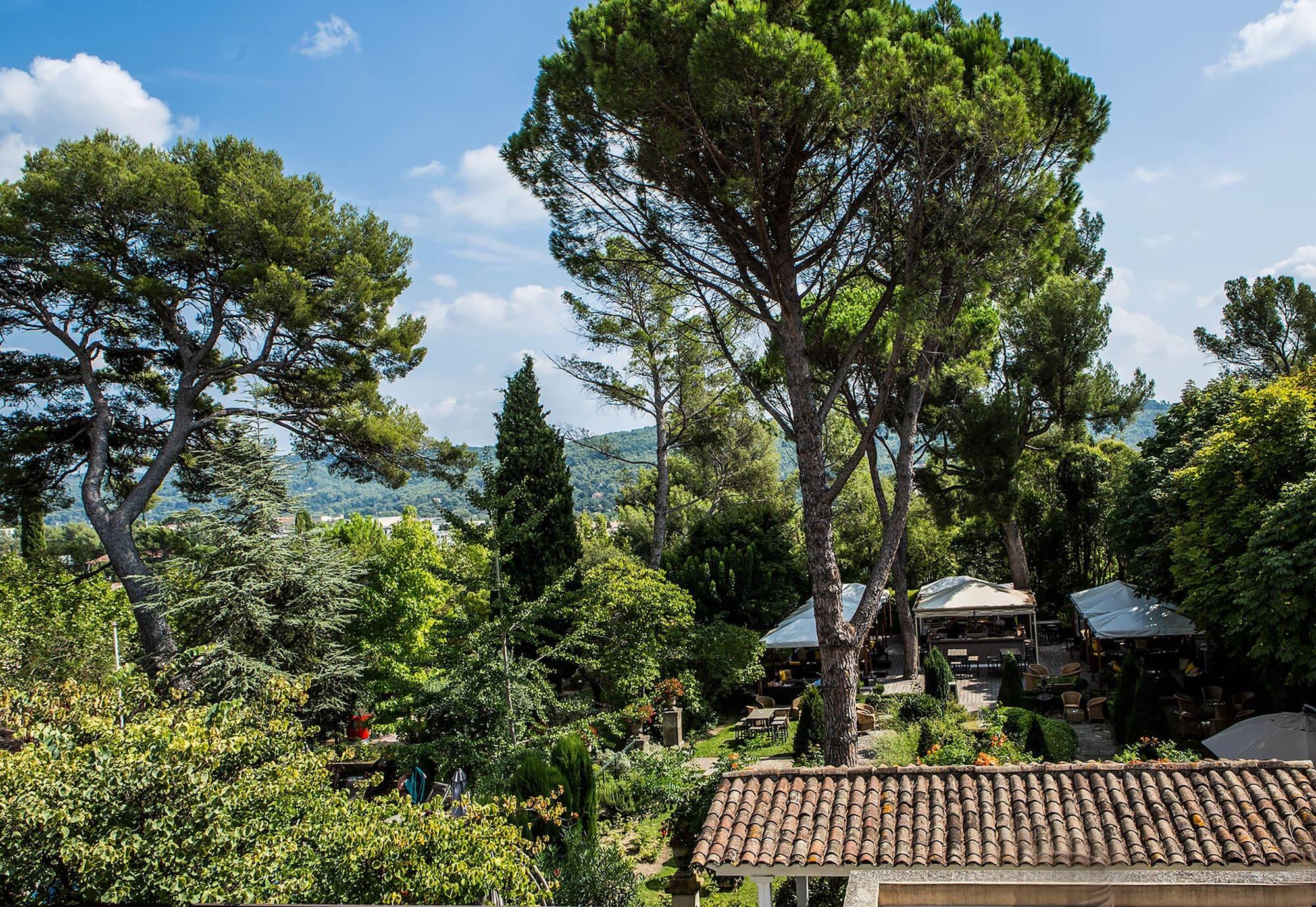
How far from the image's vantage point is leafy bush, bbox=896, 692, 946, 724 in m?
14.0

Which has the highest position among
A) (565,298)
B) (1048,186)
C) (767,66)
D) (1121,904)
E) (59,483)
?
(565,298)

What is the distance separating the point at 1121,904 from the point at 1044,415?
1908 cm

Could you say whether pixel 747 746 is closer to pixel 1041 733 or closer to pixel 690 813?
pixel 690 813

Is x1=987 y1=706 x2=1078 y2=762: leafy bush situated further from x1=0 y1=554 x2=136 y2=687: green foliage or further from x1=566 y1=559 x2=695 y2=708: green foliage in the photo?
x1=0 y1=554 x2=136 y2=687: green foliage

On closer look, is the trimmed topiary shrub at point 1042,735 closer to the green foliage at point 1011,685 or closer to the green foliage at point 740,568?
the green foliage at point 1011,685

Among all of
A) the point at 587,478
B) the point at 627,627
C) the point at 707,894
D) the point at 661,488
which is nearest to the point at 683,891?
the point at 707,894

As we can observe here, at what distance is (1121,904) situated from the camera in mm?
5383

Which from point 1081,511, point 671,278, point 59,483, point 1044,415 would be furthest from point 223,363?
point 1081,511

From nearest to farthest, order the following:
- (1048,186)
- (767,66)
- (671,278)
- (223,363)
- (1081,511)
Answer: (767,66) < (1048,186) < (671,278) < (223,363) < (1081,511)

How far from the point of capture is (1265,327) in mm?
27188

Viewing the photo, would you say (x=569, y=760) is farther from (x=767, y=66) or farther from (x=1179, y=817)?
(x=767, y=66)

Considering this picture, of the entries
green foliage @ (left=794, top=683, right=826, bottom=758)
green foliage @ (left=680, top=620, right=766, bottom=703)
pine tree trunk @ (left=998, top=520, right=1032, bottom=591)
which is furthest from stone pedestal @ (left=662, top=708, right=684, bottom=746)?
pine tree trunk @ (left=998, top=520, right=1032, bottom=591)

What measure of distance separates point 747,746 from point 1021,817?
8672 mm

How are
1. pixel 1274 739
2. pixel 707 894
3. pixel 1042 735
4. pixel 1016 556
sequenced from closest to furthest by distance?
pixel 707 894 → pixel 1274 739 → pixel 1042 735 → pixel 1016 556
